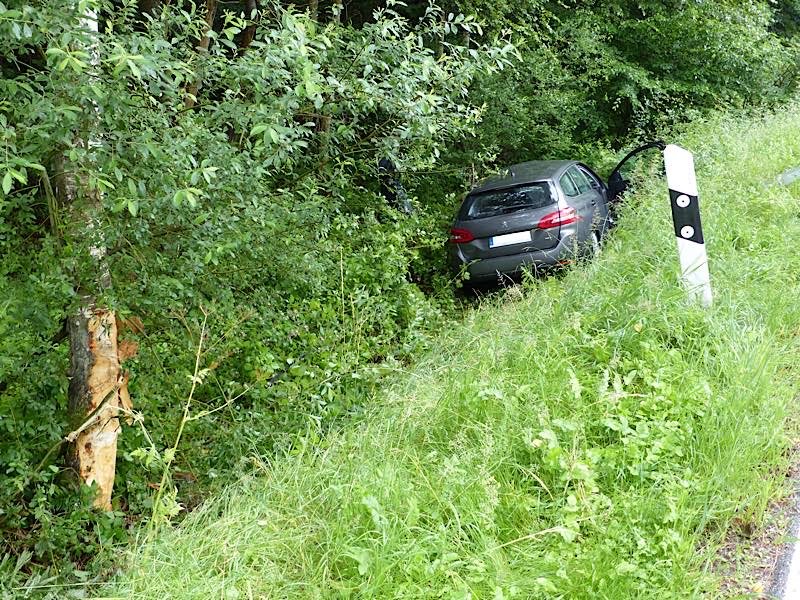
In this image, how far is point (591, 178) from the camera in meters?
10.4

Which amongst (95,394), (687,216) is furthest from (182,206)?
(687,216)

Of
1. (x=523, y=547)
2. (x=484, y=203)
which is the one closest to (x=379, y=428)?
(x=523, y=547)

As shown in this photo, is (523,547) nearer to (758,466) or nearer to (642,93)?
(758,466)

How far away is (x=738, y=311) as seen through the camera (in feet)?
14.3

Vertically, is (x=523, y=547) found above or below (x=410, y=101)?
below

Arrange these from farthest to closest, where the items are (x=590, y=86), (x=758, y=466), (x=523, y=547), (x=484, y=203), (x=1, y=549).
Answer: (x=590, y=86)
(x=484, y=203)
(x=1, y=549)
(x=758, y=466)
(x=523, y=547)

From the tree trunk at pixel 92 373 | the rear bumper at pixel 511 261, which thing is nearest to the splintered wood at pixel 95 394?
the tree trunk at pixel 92 373

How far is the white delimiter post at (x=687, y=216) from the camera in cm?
445

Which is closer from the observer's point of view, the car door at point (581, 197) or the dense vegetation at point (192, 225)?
the dense vegetation at point (192, 225)

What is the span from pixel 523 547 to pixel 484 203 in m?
7.06

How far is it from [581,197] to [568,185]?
9.4 inches

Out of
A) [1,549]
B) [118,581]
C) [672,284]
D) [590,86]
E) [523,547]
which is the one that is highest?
[590,86]

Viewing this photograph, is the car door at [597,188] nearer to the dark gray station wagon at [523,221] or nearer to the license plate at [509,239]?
the dark gray station wagon at [523,221]

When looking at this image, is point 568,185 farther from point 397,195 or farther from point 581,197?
point 397,195
